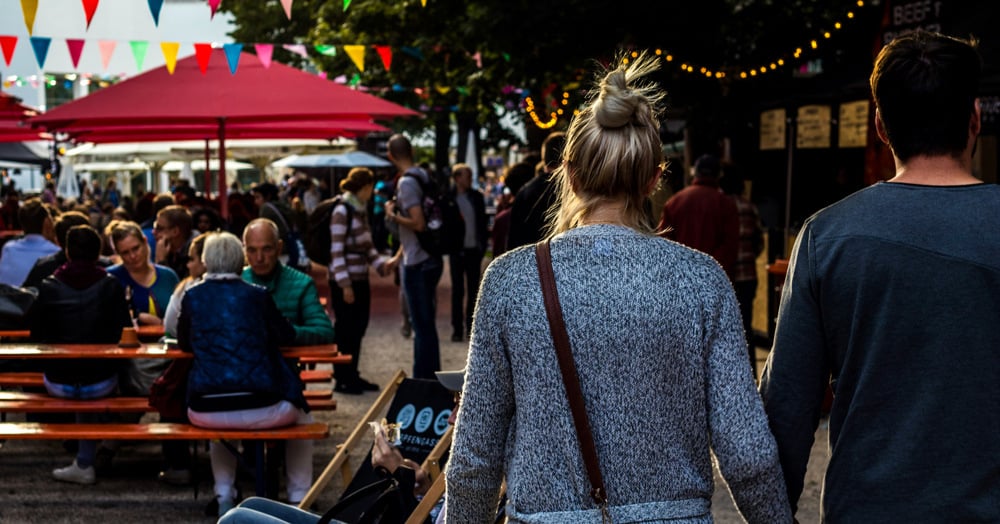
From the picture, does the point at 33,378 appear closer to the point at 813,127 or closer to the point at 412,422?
the point at 412,422

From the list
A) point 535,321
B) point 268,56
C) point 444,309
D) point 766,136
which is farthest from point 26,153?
point 535,321

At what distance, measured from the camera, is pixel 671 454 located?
8.41 ft

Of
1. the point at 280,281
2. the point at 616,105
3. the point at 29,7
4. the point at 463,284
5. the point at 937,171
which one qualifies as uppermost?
the point at 29,7

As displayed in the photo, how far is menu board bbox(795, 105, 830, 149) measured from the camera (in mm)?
12820

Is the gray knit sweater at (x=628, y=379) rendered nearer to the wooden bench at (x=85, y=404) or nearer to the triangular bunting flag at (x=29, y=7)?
the wooden bench at (x=85, y=404)

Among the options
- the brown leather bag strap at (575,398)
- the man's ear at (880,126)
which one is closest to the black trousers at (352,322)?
the man's ear at (880,126)

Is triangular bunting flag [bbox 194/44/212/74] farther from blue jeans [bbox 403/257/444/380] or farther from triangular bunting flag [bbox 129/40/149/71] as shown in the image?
triangular bunting flag [bbox 129/40/149/71]

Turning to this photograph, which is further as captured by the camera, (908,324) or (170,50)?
(170,50)

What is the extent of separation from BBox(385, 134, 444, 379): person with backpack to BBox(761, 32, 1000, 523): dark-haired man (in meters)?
6.95

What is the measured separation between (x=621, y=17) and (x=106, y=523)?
29.9 ft

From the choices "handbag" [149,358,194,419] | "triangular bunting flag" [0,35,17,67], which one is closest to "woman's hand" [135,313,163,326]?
"handbag" [149,358,194,419]

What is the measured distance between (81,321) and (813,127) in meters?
7.99

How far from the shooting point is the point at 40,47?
1297 cm

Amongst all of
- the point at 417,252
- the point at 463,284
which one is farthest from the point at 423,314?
the point at 463,284
